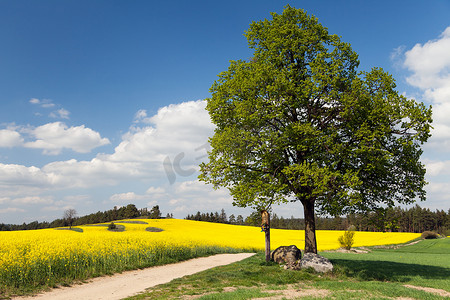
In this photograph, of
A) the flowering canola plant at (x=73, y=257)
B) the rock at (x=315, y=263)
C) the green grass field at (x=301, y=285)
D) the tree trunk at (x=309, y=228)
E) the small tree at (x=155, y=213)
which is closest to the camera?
the green grass field at (x=301, y=285)

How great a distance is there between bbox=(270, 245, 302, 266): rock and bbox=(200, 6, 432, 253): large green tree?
868 mm

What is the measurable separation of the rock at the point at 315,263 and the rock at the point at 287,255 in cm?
74

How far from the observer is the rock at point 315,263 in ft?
54.6

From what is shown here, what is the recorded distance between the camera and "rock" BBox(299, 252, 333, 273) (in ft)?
54.6

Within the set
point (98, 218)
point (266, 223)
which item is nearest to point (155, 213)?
point (98, 218)

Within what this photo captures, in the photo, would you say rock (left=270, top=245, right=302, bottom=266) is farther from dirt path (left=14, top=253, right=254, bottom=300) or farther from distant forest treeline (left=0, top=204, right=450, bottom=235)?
distant forest treeline (left=0, top=204, right=450, bottom=235)

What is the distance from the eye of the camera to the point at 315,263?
16.9m

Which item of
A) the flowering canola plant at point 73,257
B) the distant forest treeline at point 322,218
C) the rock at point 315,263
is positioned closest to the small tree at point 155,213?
the distant forest treeline at point 322,218

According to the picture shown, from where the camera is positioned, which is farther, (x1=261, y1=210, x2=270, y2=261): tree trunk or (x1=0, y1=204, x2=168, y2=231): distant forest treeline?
(x1=0, y1=204, x2=168, y2=231): distant forest treeline

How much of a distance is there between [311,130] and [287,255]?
7.92 metres

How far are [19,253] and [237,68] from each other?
643 inches

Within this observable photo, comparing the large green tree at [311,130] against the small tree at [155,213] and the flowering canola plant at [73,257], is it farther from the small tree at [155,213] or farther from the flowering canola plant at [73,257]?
the small tree at [155,213]

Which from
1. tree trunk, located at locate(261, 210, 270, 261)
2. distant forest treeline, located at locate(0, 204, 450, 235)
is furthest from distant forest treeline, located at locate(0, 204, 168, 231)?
tree trunk, located at locate(261, 210, 270, 261)

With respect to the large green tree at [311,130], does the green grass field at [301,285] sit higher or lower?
lower
